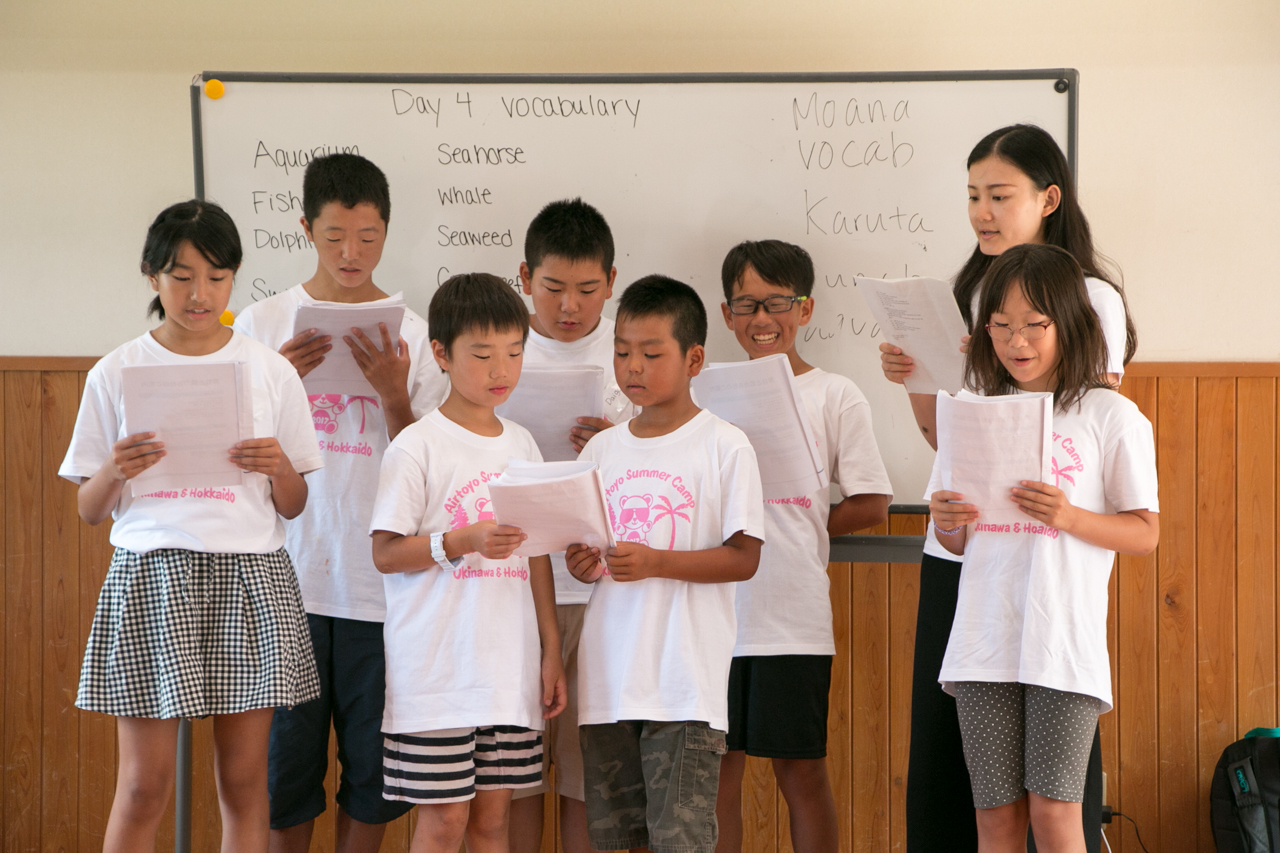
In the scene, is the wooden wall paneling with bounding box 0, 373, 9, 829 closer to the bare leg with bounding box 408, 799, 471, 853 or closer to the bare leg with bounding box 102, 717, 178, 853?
the bare leg with bounding box 102, 717, 178, 853

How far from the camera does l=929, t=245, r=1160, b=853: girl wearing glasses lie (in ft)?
5.34

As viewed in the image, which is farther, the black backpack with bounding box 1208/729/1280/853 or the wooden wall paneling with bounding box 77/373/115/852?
the wooden wall paneling with bounding box 77/373/115/852

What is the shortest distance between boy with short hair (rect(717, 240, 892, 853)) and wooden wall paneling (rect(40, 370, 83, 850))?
6.44 ft

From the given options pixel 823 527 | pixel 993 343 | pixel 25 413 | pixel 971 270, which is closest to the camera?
pixel 993 343

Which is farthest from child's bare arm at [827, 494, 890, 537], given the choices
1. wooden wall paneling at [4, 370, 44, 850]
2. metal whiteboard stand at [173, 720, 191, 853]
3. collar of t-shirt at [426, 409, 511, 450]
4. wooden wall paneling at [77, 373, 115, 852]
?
wooden wall paneling at [4, 370, 44, 850]

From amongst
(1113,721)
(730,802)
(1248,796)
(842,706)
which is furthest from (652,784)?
(1248,796)

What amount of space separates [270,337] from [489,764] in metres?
1.13

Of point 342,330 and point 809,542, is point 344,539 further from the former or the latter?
point 809,542

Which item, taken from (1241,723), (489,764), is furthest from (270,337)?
(1241,723)

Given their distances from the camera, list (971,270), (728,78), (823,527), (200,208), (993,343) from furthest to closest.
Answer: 1. (728,78)
2. (823,527)
3. (971,270)
4. (200,208)
5. (993,343)

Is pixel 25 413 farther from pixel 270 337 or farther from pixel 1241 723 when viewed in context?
pixel 1241 723

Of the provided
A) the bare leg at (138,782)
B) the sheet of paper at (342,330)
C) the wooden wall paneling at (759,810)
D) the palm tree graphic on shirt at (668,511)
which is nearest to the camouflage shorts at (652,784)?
the palm tree graphic on shirt at (668,511)

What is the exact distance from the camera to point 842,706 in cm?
288

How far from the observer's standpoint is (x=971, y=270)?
82.4 inches
